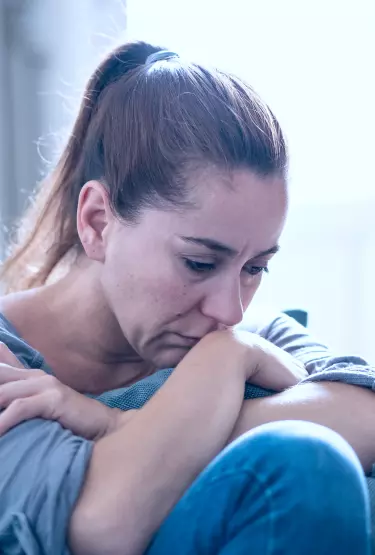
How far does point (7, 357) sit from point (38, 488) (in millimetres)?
241

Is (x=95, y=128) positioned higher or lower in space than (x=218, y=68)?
lower

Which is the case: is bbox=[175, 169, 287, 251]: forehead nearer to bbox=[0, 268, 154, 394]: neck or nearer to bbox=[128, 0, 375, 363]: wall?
bbox=[0, 268, 154, 394]: neck

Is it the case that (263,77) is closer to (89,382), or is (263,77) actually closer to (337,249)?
(337,249)

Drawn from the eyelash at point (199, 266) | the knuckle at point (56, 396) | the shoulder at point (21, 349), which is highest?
the eyelash at point (199, 266)

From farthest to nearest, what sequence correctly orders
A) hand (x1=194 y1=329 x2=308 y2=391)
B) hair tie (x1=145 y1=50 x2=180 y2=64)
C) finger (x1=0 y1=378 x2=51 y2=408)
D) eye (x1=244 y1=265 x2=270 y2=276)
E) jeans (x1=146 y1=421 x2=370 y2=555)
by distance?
hair tie (x1=145 y1=50 x2=180 y2=64), eye (x1=244 y1=265 x2=270 y2=276), hand (x1=194 y1=329 x2=308 y2=391), finger (x1=0 y1=378 x2=51 y2=408), jeans (x1=146 y1=421 x2=370 y2=555)

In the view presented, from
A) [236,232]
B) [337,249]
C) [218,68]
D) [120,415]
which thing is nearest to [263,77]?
[337,249]

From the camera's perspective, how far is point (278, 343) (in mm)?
1289

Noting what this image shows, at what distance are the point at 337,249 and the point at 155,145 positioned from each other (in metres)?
1.12

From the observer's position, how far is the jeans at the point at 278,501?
0.62 m

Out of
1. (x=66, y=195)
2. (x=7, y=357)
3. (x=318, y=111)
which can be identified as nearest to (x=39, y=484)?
(x=7, y=357)

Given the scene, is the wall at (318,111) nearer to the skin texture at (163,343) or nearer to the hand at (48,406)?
the skin texture at (163,343)

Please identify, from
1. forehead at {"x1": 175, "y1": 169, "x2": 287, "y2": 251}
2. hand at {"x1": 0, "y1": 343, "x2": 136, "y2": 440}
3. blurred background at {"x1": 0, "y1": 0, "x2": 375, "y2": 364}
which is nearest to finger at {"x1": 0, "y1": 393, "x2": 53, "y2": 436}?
hand at {"x1": 0, "y1": 343, "x2": 136, "y2": 440}

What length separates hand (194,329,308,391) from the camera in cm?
97

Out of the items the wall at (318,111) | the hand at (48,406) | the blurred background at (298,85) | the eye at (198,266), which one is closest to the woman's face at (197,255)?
the eye at (198,266)
